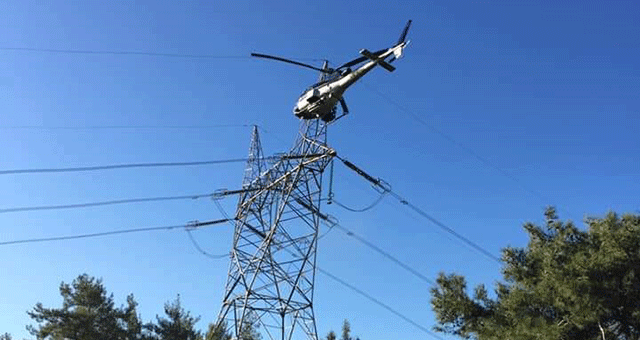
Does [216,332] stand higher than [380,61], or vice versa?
[380,61]

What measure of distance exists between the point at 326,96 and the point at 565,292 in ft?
35.5

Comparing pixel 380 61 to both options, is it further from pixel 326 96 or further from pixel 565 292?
pixel 565 292

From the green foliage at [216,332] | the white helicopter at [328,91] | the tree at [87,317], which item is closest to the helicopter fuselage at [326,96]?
the white helicopter at [328,91]

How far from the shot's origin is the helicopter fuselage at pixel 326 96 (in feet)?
71.7

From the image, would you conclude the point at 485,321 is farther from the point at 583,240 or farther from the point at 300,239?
the point at 300,239

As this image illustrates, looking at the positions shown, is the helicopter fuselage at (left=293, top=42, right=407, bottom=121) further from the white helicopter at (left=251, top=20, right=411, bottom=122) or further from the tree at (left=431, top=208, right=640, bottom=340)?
the tree at (left=431, top=208, right=640, bottom=340)

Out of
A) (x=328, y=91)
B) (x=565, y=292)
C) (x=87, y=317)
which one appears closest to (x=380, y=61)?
(x=328, y=91)

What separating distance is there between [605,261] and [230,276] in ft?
43.0

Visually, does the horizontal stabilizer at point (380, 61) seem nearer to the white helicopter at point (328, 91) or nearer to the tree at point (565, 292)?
the white helicopter at point (328, 91)

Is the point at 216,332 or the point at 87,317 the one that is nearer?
the point at 216,332

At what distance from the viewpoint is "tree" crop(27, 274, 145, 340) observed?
131 ft

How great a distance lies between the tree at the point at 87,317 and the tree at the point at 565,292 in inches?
990

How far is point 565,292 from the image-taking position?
2172 centimetres

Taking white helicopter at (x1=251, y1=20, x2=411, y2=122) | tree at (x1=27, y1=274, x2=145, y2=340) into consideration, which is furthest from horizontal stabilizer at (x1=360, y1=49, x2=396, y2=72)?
tree at (x1=27, y1=274, x2=145, y2=340)
